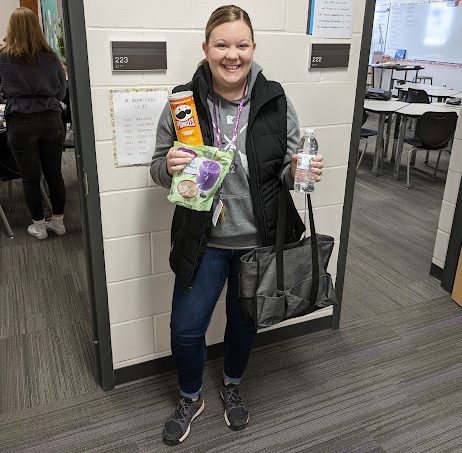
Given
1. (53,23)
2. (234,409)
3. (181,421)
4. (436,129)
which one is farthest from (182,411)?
(53,23)

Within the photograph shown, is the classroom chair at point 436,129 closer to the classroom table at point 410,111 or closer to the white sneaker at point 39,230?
the classroom table at point 410,111

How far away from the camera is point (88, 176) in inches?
66.0

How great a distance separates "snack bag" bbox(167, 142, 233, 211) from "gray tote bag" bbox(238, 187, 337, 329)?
0.26 metres

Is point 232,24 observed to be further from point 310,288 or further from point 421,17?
point 421,17

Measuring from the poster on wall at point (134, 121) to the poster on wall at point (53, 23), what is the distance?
462 centimetres

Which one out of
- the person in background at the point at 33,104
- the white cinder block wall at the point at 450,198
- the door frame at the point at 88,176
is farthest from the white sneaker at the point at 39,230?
the white cinder block wall at the point at 450,198

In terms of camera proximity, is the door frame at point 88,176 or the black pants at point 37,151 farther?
the black pants at point 37,151

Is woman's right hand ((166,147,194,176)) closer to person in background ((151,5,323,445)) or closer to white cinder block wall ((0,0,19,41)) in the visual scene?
person in background ((151,5,323,445))

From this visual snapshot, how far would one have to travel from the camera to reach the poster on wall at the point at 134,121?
1.64 m

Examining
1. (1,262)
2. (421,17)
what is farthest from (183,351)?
(421,17)

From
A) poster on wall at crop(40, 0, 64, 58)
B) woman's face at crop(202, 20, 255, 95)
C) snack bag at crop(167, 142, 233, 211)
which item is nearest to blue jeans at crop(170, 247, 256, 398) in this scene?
snack bag at crop(167, 142, 233, 211)

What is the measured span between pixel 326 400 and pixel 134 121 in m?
1.35

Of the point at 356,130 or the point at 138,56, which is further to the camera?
the point at 356,130

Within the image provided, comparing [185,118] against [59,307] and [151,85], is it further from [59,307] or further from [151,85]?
[59,307]
